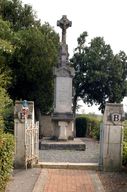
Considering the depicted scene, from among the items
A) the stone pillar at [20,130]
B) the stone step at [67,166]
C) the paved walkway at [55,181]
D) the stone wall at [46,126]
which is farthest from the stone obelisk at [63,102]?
the stone wall at [46,126]

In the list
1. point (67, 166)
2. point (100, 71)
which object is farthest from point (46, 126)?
point (67, 166)

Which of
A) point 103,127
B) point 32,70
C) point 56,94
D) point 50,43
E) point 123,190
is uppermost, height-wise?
point 50,43

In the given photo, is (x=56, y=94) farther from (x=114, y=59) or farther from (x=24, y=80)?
(x=114, y=59)

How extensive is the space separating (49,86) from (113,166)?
1640 cm

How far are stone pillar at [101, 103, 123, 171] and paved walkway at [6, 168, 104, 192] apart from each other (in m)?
0.73

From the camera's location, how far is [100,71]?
3544 centimetres

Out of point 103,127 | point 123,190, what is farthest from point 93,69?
point 123,190

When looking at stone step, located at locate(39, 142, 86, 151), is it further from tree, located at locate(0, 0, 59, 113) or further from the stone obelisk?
tree, located at locate(0, 0, 59, 113)

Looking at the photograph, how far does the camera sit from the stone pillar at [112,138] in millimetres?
14117

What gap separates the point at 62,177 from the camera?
12.6 metres

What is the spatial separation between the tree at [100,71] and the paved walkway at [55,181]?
72.6ft

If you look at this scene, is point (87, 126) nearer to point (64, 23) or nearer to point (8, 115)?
point (64, 23)

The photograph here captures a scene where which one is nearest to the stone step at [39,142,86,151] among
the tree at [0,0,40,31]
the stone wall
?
the stone wall

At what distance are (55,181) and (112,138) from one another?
312 cm
